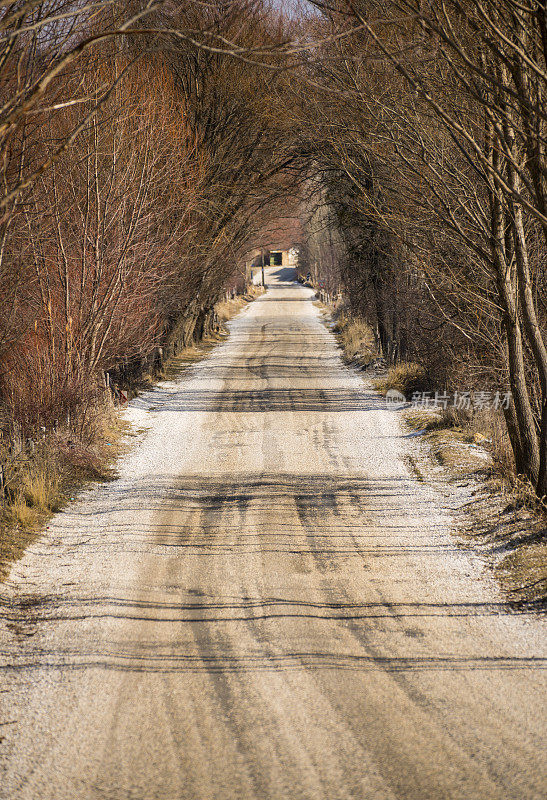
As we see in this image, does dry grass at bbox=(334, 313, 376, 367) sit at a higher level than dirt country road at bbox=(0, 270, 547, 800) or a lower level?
higher

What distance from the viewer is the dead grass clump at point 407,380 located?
15797 mm

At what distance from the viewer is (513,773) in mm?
3646

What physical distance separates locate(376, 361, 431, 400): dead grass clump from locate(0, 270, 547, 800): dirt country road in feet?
20.7

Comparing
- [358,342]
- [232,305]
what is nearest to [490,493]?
[358,342]

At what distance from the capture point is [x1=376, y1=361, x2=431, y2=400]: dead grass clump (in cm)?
1580

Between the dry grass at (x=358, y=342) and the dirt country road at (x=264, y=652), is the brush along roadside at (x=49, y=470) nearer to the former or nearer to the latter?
the dirt country road at (x=264, y=652)

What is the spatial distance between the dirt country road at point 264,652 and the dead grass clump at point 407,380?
20.7ft

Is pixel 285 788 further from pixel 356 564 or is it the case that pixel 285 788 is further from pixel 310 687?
pixel 356 564

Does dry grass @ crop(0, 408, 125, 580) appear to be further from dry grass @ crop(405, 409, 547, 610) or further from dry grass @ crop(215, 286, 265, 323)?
dry grass @ crop(215, 286, 265, 323)

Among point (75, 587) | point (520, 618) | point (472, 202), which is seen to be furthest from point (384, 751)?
point (472, 202)

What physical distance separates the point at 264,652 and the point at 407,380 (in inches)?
468

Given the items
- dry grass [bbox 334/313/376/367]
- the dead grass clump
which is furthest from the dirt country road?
dry grass [bbox 334/313/376/367]

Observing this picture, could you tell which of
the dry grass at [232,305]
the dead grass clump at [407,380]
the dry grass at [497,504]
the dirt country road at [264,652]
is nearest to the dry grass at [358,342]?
the dead grass clump at [407,380]

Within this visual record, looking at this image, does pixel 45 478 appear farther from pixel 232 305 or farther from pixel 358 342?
pixel 232 305
